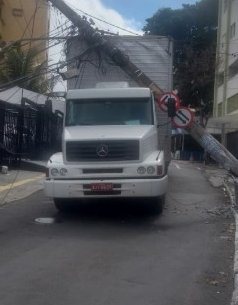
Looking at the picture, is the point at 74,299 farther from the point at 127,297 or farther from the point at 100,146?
the point at 100,146

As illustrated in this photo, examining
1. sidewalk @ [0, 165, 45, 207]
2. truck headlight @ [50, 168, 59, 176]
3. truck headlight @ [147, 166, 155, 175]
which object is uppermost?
truck headlight @ [147, 166, 155, 175]

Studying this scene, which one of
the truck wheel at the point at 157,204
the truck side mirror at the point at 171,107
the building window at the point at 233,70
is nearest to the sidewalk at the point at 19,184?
the truck wheel at the point at 157,204

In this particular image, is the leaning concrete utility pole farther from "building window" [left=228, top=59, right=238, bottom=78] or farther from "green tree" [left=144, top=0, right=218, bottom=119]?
"building window" [left=228, top=59, right=238, bottom=78]

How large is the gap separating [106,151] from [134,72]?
15.2 ft

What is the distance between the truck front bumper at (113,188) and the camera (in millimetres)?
11602

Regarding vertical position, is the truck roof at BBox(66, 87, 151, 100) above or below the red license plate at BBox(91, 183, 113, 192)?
above

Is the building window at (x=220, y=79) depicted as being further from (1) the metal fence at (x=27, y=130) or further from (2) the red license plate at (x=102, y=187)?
(2) the red license plate at (x=102, y=187)

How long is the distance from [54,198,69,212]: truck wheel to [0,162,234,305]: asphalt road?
0.20m

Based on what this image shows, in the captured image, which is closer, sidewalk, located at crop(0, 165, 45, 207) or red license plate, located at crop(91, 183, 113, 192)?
red license plate, located at crop(91, 183, 113, 192)

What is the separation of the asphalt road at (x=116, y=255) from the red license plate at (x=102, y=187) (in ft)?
2.19

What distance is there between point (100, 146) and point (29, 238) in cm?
256

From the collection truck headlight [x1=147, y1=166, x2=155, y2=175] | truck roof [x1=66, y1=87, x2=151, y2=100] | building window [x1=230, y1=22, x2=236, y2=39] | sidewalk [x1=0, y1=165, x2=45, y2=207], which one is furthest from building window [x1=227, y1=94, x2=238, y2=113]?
truck headlight [x1=147, y1=166, x2=155, y2=175]

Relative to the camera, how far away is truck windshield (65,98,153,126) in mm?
13102

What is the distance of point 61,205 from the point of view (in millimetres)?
12891
